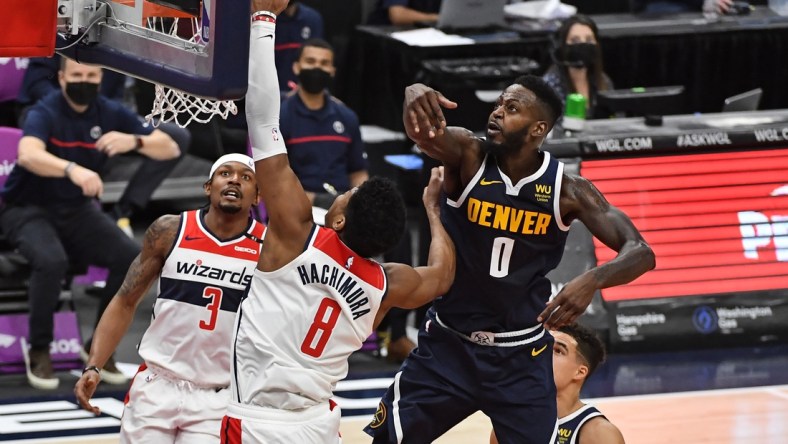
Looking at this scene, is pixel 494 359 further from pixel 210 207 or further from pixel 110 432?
pixel 110 432

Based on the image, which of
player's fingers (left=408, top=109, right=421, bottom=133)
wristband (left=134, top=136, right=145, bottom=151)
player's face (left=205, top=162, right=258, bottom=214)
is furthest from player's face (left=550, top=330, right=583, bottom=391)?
wristband (left=134, top=136, right=145, bottom=151)

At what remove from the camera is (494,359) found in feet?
19.6

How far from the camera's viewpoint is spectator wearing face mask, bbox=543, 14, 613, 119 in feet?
33.1

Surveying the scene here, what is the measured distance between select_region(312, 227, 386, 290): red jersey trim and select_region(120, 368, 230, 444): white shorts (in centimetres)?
104

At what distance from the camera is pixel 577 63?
33.1ft

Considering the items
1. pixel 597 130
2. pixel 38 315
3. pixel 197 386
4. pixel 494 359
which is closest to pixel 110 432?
pixel 38 315

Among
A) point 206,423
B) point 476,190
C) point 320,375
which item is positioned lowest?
point 206,423

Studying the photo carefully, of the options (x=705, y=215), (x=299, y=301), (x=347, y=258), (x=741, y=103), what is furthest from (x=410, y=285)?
(x=741, y=103)

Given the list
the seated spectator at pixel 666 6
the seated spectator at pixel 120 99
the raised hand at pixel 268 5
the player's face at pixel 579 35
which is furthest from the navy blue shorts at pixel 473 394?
the seated spectator at pixel 666 6

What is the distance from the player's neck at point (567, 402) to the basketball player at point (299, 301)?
1246 mm

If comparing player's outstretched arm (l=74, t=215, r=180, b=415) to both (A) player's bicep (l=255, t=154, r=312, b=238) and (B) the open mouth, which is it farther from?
(A) player's bicep (l=255, t=154, r=312, b=238)

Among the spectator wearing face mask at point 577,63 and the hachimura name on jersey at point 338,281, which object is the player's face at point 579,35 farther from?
the hachimura name on jersey at point 338,281

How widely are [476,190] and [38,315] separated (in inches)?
140

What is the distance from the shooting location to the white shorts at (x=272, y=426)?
5.15 m
